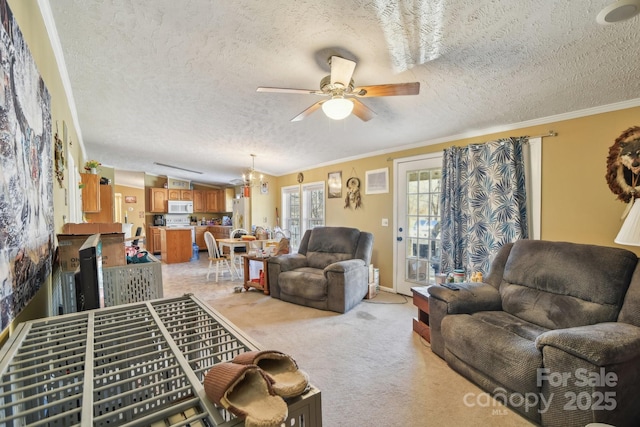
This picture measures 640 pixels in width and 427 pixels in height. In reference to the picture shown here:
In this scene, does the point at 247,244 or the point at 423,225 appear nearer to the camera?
the point at 423,225

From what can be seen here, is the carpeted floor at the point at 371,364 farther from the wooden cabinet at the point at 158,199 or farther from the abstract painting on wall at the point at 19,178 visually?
the wooden cabinet at the point at 158,199

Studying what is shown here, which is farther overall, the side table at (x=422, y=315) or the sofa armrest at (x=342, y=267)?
the sofa armrest at (x=342, y=267)

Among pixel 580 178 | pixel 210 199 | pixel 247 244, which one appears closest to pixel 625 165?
pixel 580 178

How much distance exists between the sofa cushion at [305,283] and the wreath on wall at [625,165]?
9.61 feet

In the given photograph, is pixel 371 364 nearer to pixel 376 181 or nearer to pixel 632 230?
pixel 632 230

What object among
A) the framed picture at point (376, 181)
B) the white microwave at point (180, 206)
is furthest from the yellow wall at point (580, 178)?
the white microwave at point (180, 206)

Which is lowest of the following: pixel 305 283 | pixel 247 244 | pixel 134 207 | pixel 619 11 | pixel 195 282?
pixel 195 282

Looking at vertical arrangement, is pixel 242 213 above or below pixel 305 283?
above

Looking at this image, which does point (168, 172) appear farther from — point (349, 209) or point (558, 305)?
point (558, 305)

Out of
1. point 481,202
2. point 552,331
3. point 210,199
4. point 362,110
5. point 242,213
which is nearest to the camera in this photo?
point 552,331

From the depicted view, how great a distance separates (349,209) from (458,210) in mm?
1925

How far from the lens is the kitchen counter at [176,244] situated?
7.13 metres

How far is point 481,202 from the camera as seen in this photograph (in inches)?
122

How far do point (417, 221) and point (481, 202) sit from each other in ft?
3.16
